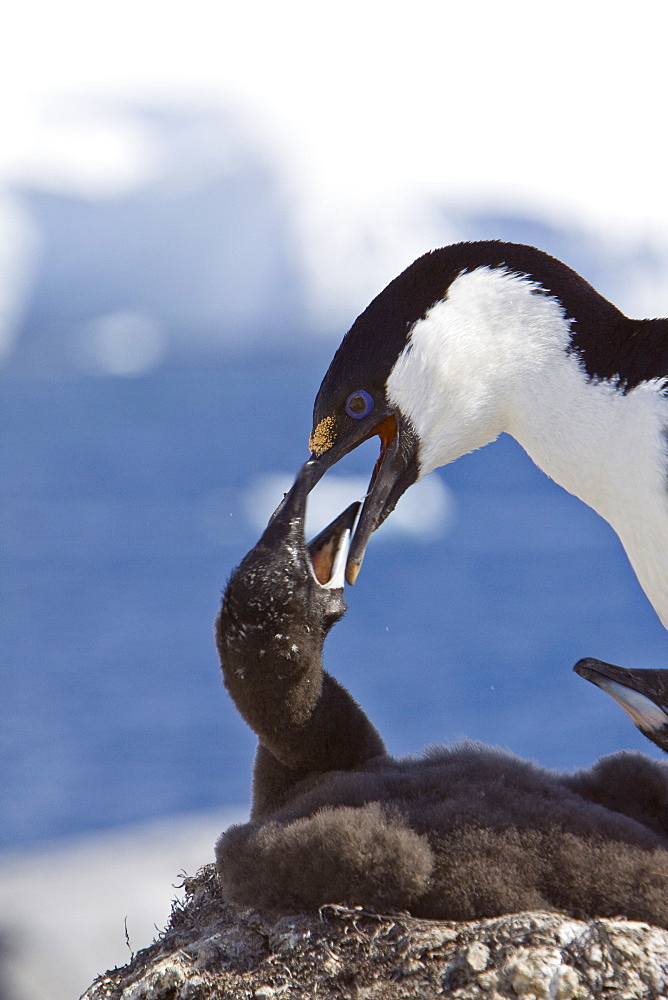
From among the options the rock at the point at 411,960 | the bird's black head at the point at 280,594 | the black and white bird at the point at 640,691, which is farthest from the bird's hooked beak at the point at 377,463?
the rock at the point at 411,960

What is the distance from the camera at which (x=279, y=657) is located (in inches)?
64.2

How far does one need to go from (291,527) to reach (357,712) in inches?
13.5

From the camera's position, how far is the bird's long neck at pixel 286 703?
162 centimetres

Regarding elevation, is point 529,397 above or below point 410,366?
below

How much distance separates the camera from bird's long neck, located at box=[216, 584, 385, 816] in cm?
162

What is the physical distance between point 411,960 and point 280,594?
20.6 inches

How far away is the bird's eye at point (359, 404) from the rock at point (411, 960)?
0.82 metres

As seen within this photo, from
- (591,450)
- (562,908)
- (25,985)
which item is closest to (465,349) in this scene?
(591,450)

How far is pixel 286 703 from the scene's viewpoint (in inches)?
66.0

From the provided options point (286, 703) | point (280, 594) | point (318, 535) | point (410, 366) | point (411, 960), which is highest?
point (410, 366)

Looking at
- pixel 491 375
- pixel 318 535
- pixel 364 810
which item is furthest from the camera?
pixel 491 375

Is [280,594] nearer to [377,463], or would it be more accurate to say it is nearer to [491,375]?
A: [377,463]

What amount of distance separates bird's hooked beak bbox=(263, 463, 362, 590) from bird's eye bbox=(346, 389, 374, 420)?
136 mm

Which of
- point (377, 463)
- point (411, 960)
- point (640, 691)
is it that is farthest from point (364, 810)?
point (377, 463)
